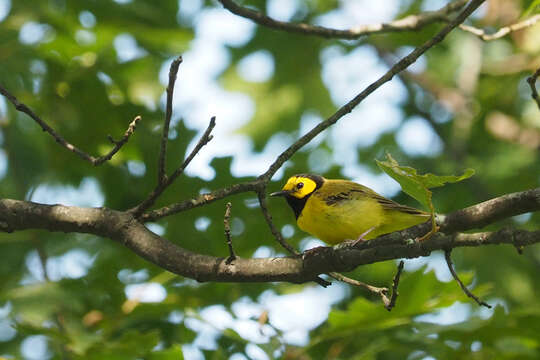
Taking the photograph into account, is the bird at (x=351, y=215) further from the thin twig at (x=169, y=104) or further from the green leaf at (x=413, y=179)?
the thin twig at (x=169, y=104)

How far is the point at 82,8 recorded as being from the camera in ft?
19.2

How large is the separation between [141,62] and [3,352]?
2.64 metres

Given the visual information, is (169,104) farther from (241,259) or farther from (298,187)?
(298,187)

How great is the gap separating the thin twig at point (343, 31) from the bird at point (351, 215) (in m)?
1.06

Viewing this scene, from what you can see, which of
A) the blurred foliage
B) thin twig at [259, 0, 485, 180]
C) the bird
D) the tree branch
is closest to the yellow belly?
the bird

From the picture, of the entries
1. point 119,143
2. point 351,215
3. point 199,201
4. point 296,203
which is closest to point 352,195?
point 351,215

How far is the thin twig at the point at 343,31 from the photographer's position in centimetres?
341

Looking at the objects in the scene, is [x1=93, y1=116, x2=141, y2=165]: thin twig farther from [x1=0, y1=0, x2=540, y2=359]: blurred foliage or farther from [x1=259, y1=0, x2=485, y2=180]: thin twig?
[x1=0, y1=0, x2=540, y2=359]: blurred foliage

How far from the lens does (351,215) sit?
4273 millimetres

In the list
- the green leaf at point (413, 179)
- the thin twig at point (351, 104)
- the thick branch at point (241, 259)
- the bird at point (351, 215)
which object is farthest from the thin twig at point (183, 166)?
the bird at point (351, 215)

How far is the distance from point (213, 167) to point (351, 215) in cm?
94

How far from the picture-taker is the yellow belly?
4238 mm

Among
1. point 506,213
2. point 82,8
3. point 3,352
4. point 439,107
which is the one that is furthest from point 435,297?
point 439,107

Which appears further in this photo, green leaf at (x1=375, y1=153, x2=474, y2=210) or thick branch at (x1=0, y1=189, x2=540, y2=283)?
green leaf at (x1=375, y1=153, x2=474, y2=210)
